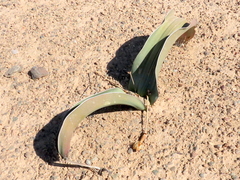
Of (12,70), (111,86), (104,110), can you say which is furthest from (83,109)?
(12,70)

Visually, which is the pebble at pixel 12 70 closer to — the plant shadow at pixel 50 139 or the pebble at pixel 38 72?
the pebble at pixel 38 72

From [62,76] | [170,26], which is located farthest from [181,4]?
[62,76]

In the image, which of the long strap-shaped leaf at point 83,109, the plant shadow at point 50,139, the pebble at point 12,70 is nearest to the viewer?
the long strap-shaped leaf at point 83,109

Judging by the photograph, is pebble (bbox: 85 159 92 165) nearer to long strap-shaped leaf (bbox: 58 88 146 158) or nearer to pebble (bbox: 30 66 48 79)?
long strap-shaped leaf (bbox: 58 88 146 158)

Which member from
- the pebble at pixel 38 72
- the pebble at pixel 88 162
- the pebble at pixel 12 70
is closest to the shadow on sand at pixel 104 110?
the pebble at pixel 88 162

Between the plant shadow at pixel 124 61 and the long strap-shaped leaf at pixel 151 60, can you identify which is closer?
the long strap-shaped leaf at pixel 151 60

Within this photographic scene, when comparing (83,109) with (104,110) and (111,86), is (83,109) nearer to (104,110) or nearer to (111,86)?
(104,110)
